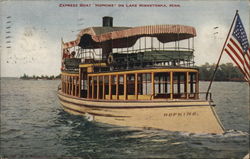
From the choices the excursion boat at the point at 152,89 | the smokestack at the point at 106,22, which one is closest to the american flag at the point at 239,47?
the excursion boat at the point at 152,89

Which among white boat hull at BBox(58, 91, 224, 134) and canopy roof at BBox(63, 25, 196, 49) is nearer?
white boat hull at BBox(58, 91, 224, 134)

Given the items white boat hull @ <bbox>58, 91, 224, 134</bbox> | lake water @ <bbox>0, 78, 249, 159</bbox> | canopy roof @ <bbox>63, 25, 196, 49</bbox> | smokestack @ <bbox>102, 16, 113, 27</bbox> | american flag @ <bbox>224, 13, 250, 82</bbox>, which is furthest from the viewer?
smokestack @ <bbox>102, 16, 113, 27</bbox>

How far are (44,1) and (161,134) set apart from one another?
8.47 m

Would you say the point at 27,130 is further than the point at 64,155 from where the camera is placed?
Yes

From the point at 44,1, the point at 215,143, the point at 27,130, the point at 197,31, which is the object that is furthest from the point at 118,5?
the point at 27,130

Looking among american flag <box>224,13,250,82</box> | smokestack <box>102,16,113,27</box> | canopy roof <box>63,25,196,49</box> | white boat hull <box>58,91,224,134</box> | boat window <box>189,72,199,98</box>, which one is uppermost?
smokestack <box>102,16,113,27</box>

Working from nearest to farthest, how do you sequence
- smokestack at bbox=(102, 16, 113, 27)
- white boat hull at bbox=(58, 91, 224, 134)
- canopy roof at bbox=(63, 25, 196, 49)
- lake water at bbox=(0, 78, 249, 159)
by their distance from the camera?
lake water at bbox=(0, 78, 249, 159) → white boat hull at bbox=(58, 91, 224, 134) → canopy roof at bbox=(63, 25, 196, 49) → smokestack at bbox=(102, 16, 113, 27)

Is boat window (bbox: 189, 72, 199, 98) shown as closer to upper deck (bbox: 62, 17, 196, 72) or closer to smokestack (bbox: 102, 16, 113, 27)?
upper deck (bbox: 62, 17, 196, 72)

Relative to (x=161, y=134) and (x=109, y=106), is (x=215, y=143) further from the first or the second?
(x=109, y=106)

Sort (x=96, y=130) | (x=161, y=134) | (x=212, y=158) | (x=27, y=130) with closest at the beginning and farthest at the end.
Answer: (x=212, y=158)
(x=161, y=134)
(x=96, y=130)
(x=27, y=130)

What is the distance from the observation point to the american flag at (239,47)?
1207 centimetres

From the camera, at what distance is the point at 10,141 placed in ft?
44.1

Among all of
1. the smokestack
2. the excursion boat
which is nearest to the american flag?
the excursion boat

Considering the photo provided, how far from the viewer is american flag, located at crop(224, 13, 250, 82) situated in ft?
39.6
